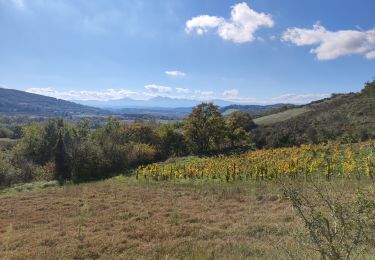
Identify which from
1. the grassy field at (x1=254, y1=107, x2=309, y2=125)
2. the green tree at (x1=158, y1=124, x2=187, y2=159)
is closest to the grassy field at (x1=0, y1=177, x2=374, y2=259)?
the green tree at (x1=158, y1=124, x2=187, y2=159)

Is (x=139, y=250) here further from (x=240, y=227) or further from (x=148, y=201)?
(x=148, y=201)

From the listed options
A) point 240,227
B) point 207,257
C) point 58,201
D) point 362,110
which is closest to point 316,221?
point 207,257

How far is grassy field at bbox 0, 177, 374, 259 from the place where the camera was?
964 cm

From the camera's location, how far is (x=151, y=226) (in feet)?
41.1

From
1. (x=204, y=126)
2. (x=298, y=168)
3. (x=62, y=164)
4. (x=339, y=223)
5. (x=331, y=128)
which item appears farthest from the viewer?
(x=204, y=126)

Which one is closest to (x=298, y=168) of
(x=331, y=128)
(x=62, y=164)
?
(x=331, y=128)

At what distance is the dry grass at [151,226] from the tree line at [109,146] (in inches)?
784

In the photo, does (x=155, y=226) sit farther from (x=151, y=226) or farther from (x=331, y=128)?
(x=331, y=128)

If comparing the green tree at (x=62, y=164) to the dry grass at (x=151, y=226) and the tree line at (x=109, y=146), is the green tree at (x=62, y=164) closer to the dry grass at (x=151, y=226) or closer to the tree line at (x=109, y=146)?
the tree line at (x=109, y=146)

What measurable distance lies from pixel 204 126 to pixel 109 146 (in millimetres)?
17863

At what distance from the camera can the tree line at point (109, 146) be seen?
39.4 m

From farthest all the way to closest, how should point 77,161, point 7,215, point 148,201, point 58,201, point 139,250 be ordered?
point 77,161 → point 58,201 → point 148,201 → point 7,215 → point 139,250

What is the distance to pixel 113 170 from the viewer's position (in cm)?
4178

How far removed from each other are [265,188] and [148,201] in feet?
21.3
